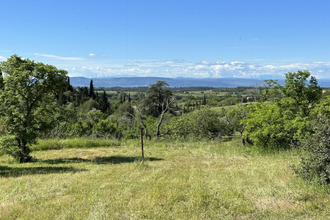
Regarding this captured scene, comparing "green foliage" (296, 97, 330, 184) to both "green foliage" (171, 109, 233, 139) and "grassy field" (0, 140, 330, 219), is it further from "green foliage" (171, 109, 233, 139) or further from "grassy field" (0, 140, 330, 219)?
"green foliage" (171, 109, 233, 139)

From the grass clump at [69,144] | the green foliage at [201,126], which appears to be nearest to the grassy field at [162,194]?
the grass clump at [69,144]

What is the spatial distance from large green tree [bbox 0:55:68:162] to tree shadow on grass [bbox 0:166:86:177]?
1341 mm

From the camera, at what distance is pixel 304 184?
22.3ft

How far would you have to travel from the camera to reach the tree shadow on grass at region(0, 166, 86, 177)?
33.2 ft

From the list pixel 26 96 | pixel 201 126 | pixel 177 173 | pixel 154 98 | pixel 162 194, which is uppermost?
pixel 26 96

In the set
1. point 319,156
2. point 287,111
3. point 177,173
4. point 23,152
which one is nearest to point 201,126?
point 287,111

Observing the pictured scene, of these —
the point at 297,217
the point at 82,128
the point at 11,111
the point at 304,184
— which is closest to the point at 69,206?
the point at 297,217

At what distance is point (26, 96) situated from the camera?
1229 cm

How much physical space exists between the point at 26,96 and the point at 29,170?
3.60 metres

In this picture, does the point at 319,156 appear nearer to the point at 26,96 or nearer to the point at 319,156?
the point at 319,156

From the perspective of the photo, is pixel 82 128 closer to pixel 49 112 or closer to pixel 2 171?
pixel 49 112

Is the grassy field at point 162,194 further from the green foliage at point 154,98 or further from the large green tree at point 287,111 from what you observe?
the green foliage at point 154,98

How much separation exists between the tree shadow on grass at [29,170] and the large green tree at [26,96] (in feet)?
4.40

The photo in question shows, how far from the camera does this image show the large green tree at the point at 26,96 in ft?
39.0
